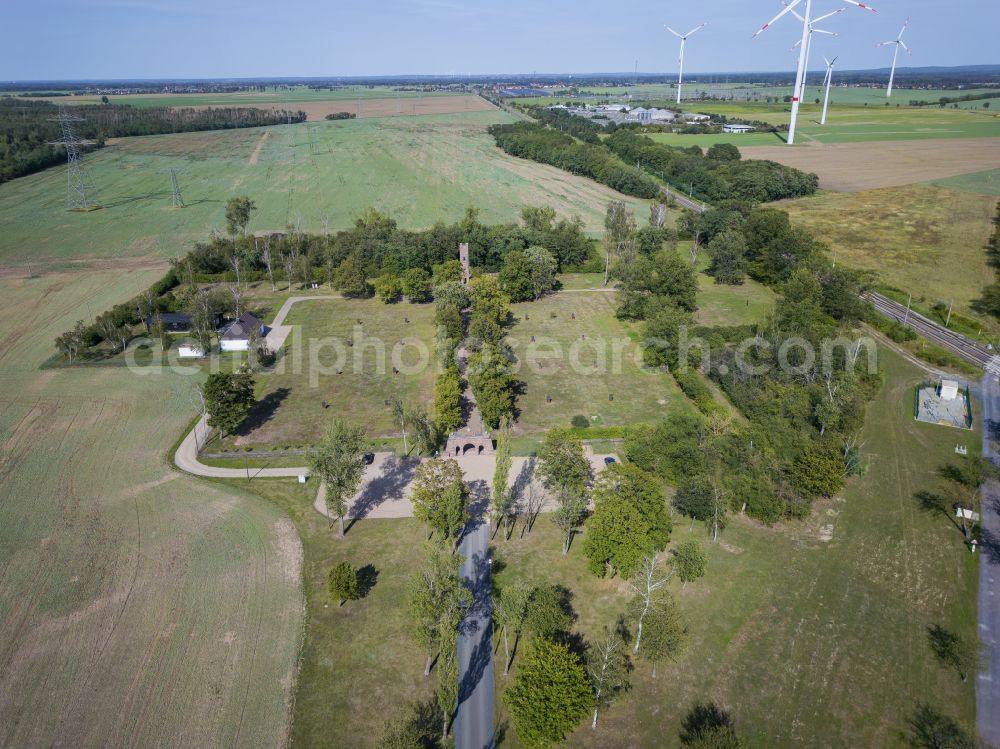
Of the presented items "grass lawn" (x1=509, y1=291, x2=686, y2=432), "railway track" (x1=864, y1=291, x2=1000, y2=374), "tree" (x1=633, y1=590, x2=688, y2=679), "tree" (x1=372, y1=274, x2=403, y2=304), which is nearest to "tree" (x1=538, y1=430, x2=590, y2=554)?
"tree" (x1=633, y1=590, x2=688, y2=679)

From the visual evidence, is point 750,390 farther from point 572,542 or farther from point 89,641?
point 89,641

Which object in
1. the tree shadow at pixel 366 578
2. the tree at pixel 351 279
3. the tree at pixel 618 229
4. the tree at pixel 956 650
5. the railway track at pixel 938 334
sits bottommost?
the tree at pixel 956 650

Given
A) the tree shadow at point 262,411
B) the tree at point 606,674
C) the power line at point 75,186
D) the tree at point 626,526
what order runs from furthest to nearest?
the power line at point 75,186
the tree shadow at point 262,411
the tree at point 626,526
the tree at point 606,674

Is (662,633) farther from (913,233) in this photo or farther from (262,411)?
(913,233)

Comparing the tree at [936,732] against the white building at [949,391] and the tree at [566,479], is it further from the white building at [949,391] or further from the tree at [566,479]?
the white building at [949,391]

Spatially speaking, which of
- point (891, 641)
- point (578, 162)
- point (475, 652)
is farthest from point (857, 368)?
point (578, 162)

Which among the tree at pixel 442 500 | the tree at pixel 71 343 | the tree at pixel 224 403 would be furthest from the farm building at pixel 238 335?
the tree at pixel 442 500

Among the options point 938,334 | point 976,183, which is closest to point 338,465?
point 938,334
